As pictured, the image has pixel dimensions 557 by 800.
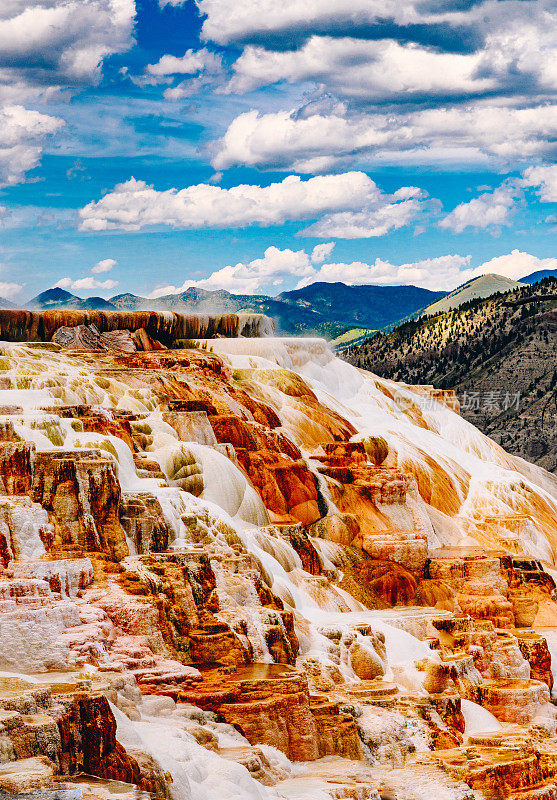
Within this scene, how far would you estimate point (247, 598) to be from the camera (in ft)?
132

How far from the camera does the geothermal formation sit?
30.5 metres

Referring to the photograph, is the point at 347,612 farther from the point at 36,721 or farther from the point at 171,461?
the point at 36,721

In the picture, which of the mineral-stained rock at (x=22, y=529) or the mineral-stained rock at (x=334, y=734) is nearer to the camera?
the mineral-stained rock at (x=334, y=734)

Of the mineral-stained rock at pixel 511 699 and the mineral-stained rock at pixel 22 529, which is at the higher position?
the mineral-stained rock at pixel 22 529

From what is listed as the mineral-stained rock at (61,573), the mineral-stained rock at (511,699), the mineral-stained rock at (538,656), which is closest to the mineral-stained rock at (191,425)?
the mineral-stained rock at (538,656)

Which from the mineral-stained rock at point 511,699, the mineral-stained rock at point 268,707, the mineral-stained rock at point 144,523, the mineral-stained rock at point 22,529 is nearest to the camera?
the mineral-stained rock at point 268,707

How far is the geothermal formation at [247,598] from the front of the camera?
3045 cm

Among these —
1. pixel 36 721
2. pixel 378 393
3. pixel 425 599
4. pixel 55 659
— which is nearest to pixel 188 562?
pixel 55 659

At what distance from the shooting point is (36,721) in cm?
2578

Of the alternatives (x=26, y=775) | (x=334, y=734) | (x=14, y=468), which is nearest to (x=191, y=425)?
(x=14, y=468)

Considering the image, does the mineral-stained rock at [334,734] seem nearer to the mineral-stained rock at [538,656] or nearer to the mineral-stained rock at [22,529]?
the mineral-stained rock at [22,529]

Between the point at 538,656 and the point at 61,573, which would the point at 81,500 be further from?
the point at 538,656

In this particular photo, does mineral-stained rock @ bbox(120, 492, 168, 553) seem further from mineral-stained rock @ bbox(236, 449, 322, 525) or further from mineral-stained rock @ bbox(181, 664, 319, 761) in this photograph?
→ mineral-stained rock @ bbox(236, 449, 322, 525)

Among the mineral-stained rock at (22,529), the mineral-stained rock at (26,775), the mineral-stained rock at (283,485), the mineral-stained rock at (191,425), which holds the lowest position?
the mineral-stained rock at (26,775)
